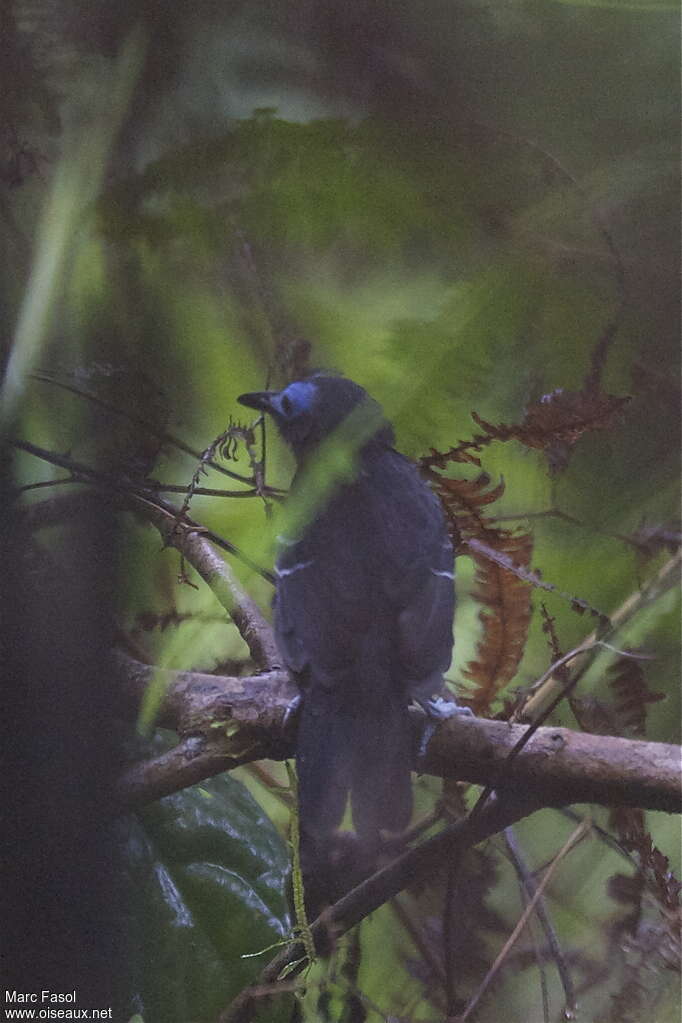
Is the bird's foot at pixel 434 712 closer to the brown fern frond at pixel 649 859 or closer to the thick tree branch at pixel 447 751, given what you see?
the thick tree branch at pixel 447 751

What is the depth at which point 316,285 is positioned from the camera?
70 cm

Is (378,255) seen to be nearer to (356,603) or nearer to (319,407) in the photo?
(319,407)

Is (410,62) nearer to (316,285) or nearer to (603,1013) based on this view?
(316,285)

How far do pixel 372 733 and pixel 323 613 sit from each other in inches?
3.9

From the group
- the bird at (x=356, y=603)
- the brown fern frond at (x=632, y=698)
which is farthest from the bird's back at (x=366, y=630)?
the brown fern frond at (x=632, y=698)

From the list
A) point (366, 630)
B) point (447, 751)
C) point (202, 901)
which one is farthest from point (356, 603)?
point (202, 901)

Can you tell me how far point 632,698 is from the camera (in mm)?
688

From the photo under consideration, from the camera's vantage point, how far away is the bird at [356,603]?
0.67m

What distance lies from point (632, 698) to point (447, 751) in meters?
0.15

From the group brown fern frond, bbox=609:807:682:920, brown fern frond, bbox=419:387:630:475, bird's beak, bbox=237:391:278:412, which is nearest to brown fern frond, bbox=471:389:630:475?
brown fern frond, bbox=419:387:630:475

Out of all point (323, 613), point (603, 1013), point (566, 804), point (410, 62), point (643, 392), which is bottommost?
point (603, 1013)

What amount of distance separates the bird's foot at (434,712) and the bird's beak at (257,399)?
26 centimetres

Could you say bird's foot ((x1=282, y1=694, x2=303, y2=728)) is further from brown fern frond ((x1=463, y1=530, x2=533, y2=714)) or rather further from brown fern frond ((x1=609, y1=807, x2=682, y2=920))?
brown fern frond ((x1=609, y1=807, x2=682, y2=920))

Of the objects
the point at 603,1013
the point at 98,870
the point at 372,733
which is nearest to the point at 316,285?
the point at 372,733
